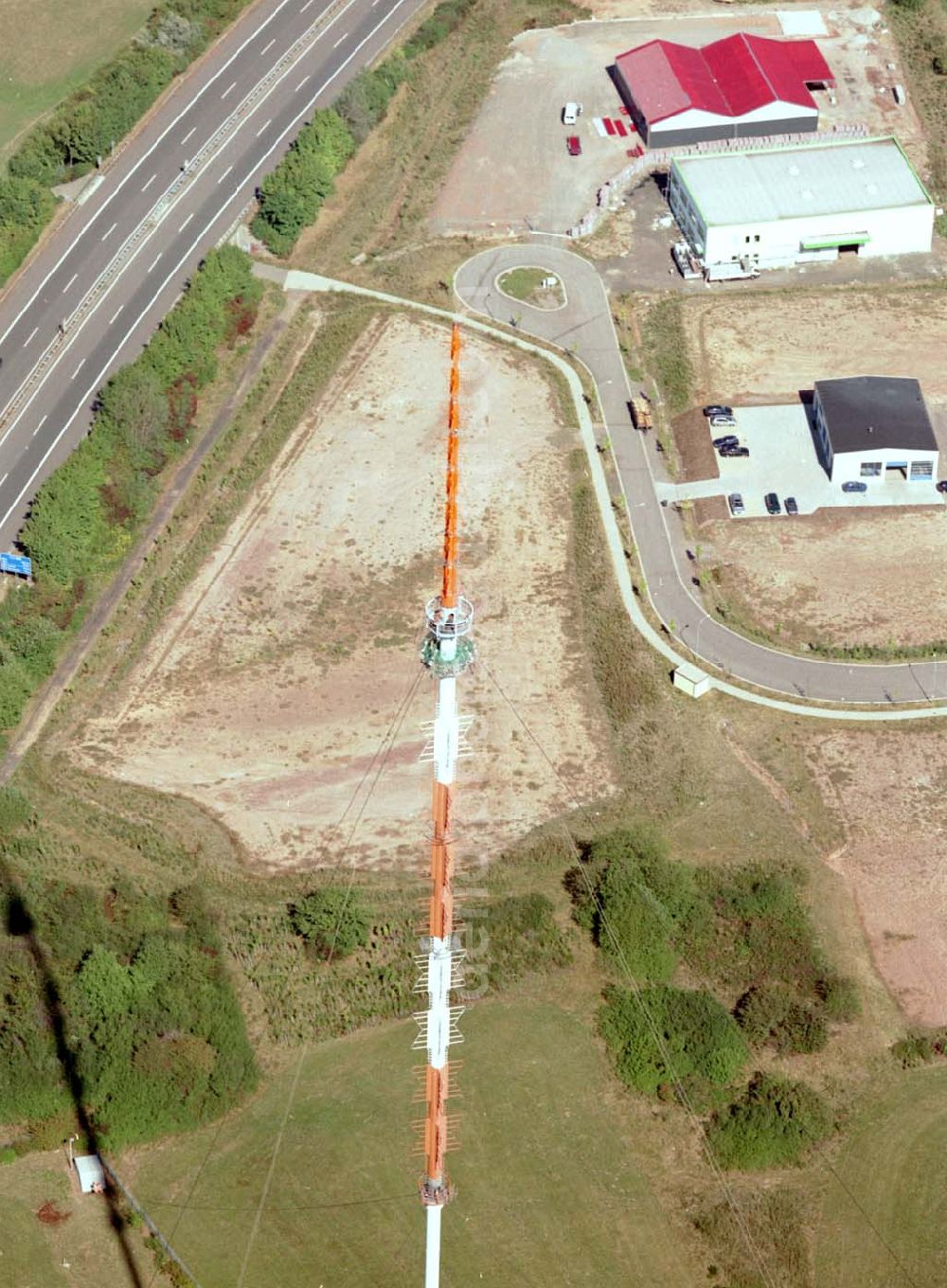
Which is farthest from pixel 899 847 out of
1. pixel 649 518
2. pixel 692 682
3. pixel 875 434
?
pixel 875 434

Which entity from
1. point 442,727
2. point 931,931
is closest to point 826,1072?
point 931,931

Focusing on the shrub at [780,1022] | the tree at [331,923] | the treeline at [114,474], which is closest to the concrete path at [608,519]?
the treeline at [114,474]

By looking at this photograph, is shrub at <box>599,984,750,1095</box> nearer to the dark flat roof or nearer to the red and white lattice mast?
the red and white lattice mast

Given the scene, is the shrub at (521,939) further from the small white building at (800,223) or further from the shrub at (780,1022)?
the small white building at (800,223)

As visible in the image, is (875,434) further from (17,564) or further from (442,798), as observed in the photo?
→ (442,798)

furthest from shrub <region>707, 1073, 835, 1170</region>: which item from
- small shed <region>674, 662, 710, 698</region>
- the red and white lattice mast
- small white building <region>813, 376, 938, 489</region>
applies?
small white building <region>813, 376, 938, 489</region>

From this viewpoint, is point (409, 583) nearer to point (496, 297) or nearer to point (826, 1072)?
point (496, 297)
